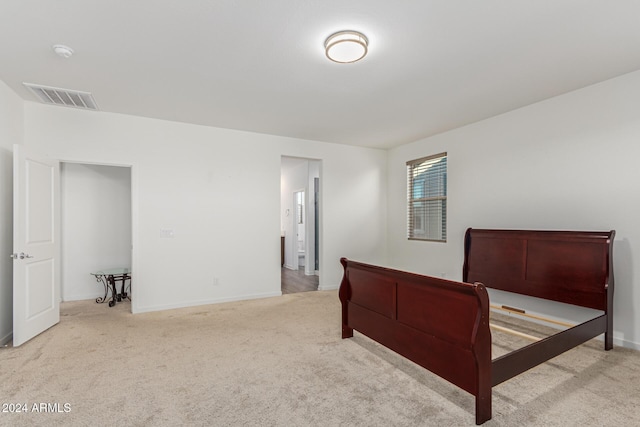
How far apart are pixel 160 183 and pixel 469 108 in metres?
4.17

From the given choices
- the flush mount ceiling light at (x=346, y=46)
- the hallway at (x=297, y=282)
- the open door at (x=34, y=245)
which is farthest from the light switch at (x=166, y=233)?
the flush mount ceiling light at (x=346, y=46)

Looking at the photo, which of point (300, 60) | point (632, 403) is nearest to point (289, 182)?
point (300, 60)

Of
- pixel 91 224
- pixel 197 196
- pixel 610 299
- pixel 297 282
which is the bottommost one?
pixel 297 282

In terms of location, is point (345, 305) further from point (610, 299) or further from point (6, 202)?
point (6, 202)

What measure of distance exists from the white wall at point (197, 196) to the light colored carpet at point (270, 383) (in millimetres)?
1095

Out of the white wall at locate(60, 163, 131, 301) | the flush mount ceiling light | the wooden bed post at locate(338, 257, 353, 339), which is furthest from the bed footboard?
the white wall at locate(60, 163, 131, 301)

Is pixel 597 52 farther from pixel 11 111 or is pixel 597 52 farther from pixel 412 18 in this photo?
pixel 11 111

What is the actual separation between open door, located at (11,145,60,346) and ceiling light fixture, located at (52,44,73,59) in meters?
1.20

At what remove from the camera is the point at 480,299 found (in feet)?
6.47

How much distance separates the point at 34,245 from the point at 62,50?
2039 mm

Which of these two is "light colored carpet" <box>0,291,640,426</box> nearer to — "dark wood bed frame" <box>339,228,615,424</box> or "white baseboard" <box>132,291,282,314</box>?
"dark wood bed frame" <box>339,228,615,424</box>

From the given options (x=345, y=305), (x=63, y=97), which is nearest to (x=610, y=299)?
(x=345, y=305)

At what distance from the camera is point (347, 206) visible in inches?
235

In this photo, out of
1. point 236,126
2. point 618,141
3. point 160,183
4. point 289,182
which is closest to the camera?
point 618,141
